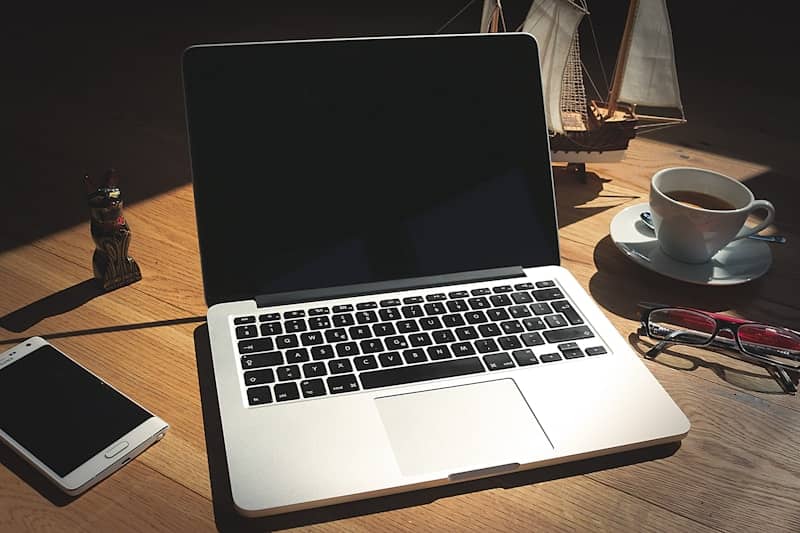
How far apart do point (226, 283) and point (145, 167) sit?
439 mm

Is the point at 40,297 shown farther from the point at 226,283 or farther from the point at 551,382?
the point at 551,382

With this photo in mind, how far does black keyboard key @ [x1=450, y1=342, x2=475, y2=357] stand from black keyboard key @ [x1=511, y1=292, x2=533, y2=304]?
0.32 feet

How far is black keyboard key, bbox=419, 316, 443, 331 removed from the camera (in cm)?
82

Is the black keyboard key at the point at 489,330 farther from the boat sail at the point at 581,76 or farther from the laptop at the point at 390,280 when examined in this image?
the boat sail at the point at 581,76

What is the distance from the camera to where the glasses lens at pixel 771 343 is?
878 mm

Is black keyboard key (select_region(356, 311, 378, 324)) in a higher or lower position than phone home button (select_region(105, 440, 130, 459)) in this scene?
higher

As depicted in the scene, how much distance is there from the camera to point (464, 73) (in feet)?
2.99

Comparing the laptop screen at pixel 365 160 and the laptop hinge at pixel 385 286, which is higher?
the laptop screen at pixel 365 160

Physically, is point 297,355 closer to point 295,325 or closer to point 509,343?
point 295,325

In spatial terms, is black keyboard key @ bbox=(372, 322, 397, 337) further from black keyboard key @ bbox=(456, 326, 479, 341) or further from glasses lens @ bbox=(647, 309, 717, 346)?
glasses lens @ bbox=(647, 309, 717, 346)

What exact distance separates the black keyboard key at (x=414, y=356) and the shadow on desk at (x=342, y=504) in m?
0.14

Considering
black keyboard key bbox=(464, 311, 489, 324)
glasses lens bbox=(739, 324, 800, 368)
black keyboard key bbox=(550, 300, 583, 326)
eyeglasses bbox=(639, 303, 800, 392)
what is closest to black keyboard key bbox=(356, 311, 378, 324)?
black keyboard key bbox=(464, 311, 489, 324)

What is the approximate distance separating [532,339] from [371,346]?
0.58ft

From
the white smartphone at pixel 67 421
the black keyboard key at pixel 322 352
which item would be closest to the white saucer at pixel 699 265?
the black keyboard key at pixel 322 352
